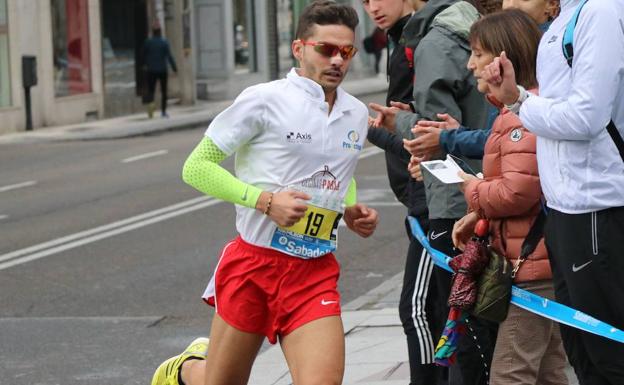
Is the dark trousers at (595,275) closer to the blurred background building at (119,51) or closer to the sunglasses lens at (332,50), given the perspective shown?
the sunglasses lens at (332,50)

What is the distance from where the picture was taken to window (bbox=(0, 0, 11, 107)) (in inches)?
1087

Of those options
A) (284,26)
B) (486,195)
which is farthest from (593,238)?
(284,26)

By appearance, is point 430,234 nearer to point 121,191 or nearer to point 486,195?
point 486,195

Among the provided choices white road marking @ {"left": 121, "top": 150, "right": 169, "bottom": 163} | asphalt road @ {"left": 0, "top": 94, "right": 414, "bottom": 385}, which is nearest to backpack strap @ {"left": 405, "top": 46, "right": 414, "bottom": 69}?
asphalt road @ {"left": 0, "top": 94, "right": 414, "bottom": 385}

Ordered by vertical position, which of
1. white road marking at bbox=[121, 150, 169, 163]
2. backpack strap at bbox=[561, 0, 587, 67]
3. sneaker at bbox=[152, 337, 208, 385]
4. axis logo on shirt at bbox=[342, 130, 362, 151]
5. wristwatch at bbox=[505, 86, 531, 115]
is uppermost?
backpack strap at bbox=[561, 0, 587, 67]

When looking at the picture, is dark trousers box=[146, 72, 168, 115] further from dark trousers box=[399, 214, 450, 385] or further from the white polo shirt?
the white polo shirt

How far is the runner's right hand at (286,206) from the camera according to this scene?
16.6 ft

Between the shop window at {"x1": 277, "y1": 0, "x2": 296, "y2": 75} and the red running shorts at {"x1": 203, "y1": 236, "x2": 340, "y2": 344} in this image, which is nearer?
the red running shorts at {"x1": 203, "y1": 236, "x2": 340, "y2": 344}

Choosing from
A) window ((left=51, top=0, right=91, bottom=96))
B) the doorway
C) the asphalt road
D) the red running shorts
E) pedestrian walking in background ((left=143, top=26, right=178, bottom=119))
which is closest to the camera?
the red running shorts

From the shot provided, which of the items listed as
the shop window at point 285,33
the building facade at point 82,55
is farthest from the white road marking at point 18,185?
the shop window at point 285,33

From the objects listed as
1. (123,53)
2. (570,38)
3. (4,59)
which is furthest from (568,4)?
(123,53)

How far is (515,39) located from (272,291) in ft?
4.10

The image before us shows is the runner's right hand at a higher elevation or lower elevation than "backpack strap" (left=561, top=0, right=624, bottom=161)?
lower

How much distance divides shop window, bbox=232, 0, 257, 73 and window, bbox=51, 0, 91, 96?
8027 millimetres
